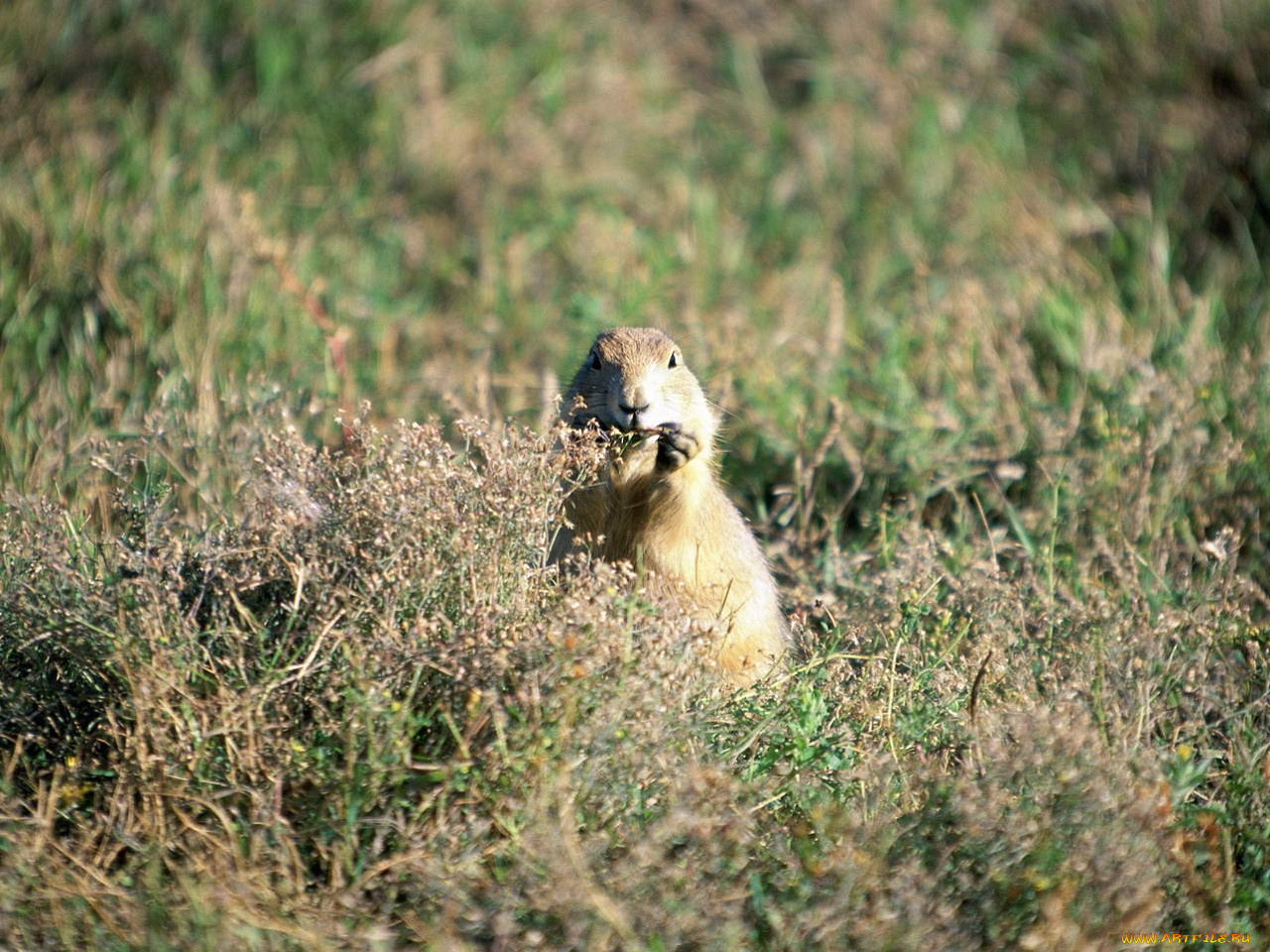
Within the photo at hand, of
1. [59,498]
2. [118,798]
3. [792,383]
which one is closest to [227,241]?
[59,498]

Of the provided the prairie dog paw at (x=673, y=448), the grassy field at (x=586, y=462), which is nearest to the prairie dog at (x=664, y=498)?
the prairie dog paw at (x=673, y=448)

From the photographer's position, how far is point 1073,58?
818cm

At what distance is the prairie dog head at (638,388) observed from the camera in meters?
4.21

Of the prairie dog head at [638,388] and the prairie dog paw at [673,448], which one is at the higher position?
the prairie dog head at [638,388]

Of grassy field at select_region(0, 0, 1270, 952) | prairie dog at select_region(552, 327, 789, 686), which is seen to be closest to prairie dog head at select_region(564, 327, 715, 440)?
prairie dog at select_region(552, 327, 789, 686)

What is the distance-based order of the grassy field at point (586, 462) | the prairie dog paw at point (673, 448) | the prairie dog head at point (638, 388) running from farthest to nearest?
1. the prairie dog paw at point (673, 448)
2. the prairie dog head at point (638, 388)
3. the grassy field at point (586, 462)

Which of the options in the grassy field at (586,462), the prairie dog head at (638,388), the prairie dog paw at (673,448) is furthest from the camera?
the prairie dog paw at (673,448)

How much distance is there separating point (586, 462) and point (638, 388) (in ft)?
1.57

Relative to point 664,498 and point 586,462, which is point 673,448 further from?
point 586,462

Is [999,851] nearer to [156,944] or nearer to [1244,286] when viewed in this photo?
[156,944]

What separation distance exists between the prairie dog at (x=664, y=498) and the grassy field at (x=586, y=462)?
20 cm

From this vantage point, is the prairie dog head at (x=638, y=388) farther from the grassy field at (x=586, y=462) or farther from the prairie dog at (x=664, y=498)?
the grassy field at (x=586, y=462)

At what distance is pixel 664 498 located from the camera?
4.42m

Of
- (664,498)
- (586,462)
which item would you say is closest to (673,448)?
(664,498)
